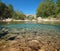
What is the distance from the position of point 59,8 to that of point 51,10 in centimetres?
1513

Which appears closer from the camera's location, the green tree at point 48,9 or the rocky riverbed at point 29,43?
the rocky riverbed at point 29,43

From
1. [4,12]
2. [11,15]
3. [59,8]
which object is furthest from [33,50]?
[11,15]

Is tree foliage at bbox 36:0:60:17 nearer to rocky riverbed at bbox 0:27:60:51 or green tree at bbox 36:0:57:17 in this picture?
green tree at bbox 36:0:57:17

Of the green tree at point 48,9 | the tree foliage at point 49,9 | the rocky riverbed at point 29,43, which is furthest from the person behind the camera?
the green tree at point 48,9

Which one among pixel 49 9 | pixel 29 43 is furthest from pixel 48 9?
pixel 29 43

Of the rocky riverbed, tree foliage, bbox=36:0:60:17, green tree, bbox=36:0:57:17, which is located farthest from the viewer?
green tree, bbox=36:0:57:17

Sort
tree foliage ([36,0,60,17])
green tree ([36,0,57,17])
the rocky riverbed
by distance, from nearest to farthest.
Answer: the rocky riverbed → tree foliage ([36,0,60,17]) → green tree ([36,0,57,17])

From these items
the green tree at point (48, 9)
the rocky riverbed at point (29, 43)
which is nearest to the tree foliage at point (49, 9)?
the green tree at point (48, 9)

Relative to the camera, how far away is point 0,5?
100 meters

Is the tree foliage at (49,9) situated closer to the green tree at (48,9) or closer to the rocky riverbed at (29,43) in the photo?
the green tree at (48,9)

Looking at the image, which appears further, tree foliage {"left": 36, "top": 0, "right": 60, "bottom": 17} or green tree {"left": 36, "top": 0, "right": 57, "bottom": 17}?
green tree {"left": 36, "top": 0, "right": 57, "bottom": 17}

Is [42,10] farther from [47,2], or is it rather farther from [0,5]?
[0,5]

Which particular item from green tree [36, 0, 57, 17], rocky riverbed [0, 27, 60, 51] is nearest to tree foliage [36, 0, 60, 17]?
green tree [36, 0, 57, 17]

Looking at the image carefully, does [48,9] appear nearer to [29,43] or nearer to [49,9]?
[49,9]
